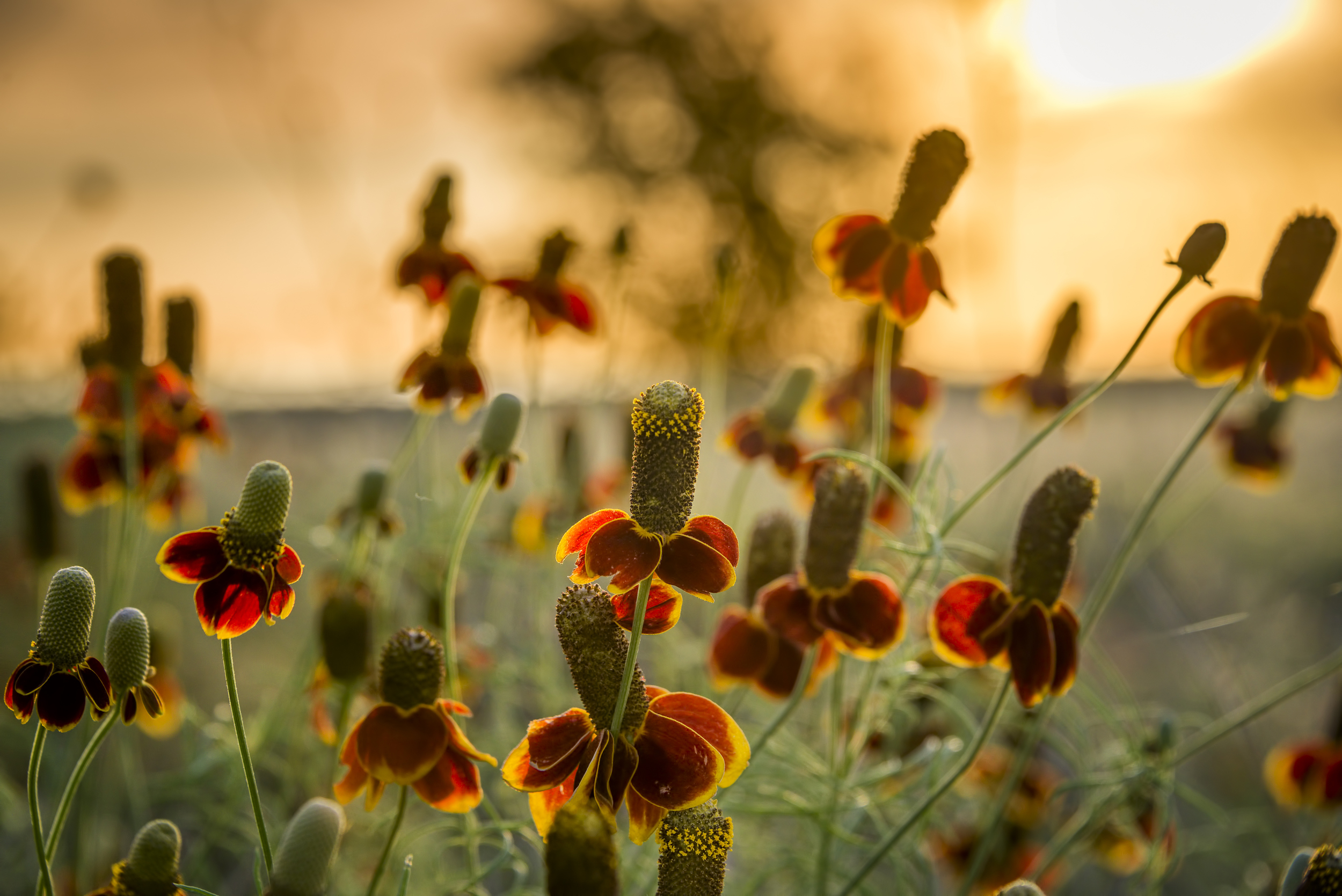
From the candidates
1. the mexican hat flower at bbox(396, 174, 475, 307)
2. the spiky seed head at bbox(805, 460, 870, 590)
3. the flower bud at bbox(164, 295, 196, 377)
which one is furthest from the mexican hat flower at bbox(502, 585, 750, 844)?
the flower bud at bbox(164, 295, 196, 377)

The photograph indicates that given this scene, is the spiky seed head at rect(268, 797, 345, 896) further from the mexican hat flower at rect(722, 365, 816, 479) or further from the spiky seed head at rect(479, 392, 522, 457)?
the mexican hat flower at rect(722, 365, 816, 479)

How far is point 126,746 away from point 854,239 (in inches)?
43.0

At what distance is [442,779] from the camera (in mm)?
A: 619

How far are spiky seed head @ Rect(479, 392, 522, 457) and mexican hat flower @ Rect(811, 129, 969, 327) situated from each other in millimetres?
314

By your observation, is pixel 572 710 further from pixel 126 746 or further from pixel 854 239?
pixel 126 746

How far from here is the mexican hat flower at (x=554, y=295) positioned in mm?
1261

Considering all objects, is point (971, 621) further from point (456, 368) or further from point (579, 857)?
point (456, 368)

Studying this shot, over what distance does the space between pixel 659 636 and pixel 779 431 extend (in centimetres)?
35

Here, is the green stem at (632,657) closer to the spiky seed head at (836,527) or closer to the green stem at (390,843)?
the green stem at (390,843)

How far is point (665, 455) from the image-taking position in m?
0.54

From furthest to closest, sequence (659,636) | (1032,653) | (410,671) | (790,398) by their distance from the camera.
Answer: (659,636) < (790,398) < (1032,653) < (410,671)

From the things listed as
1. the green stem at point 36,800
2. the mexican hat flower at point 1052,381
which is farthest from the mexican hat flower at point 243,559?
the mexican hat flower at point 1052,381

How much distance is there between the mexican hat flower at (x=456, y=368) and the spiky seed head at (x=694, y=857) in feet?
2.08

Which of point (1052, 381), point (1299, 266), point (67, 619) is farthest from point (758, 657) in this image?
point (1052, 381)
